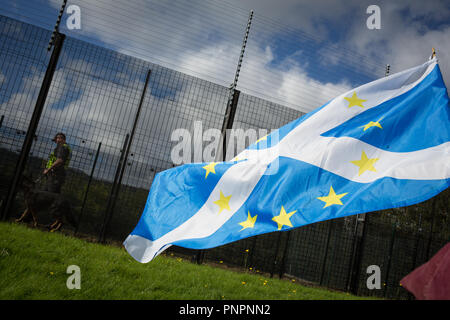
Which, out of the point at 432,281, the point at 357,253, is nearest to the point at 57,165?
the point at 432,281

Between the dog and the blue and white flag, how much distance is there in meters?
3.35

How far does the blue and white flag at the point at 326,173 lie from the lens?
252cm

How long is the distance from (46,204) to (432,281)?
20.6ft

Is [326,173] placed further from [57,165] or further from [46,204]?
[46,204]

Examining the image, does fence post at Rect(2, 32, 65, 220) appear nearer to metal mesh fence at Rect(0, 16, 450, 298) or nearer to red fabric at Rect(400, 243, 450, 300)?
metal mesh fence at Rect(0, 16, 450, 298)

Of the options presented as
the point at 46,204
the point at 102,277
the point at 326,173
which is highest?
the point at 326,173

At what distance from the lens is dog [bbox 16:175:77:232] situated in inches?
228

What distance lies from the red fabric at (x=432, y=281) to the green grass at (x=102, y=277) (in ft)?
9.70

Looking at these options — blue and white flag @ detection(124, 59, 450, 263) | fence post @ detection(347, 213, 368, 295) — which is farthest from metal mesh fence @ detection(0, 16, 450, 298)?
blue and white flag @ detection(124, 59, 450, 263)

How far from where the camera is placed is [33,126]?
5.79 metres

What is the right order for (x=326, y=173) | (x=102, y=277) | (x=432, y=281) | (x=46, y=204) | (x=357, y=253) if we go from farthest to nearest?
(x=357, y=253)
(x=46, y=204)
(x=102, y=277)
(x=326, y=173)
(x=432, y=281)

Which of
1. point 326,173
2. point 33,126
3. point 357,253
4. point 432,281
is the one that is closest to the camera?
point 432,281
